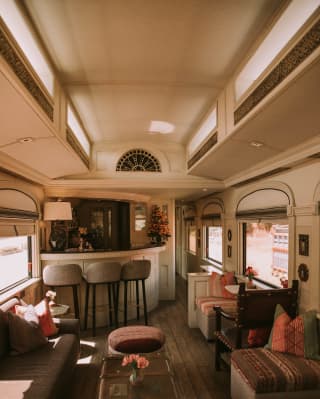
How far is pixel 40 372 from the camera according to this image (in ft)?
7.87

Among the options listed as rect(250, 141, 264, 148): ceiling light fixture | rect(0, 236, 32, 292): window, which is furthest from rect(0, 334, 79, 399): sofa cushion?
rect(250, 141, 264, 148): ceiling light fixture

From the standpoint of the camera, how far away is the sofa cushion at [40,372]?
7.07 ft

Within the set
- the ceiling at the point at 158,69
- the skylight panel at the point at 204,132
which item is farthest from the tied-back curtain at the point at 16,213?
the skylight panel at the point at 204,132

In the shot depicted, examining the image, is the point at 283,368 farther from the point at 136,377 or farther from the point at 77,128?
the point at 77,128

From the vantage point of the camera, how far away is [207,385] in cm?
299

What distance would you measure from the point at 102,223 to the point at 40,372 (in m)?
4.23

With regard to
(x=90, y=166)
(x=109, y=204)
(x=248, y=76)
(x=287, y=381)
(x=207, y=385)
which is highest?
(x=248, y=76)

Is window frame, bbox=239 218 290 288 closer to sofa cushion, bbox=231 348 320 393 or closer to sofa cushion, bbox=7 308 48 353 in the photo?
sofa cushion, bbox=231 348 320 393

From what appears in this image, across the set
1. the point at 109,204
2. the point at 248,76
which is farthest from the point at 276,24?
the point at 109,204

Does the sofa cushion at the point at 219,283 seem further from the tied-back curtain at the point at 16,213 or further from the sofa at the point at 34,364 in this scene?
the tied-back curtain at the point at 16,213

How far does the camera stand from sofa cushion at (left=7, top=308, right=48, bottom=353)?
269cm

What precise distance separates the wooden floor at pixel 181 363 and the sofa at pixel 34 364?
1.02 feet

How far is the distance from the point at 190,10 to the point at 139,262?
3.55 m

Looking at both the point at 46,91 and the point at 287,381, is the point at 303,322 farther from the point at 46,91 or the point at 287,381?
the point at 46,91
